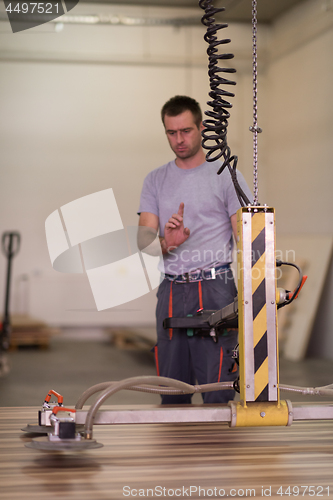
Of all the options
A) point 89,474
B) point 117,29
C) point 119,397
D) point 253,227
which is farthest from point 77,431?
point 117,29

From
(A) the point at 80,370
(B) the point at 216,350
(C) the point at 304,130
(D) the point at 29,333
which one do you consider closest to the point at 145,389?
(B) the point at 216,350

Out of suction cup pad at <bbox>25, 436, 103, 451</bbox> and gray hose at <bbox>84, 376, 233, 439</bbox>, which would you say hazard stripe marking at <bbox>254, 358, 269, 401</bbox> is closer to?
gray hose at <bbox>84, 376, 233, 439</bbox>

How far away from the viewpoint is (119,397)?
3797mm

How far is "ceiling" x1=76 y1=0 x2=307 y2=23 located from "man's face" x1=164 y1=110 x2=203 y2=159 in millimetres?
4578

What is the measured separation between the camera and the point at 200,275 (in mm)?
1828

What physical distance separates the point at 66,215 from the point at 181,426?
552 cm

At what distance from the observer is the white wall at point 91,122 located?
6273mm

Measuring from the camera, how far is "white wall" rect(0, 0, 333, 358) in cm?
627

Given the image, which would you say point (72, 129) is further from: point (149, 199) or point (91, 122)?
point (149, 199)

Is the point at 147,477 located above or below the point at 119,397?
above

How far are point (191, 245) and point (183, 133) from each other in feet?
1.33

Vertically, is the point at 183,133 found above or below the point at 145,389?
above

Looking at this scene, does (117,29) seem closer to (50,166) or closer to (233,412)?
(50,166)

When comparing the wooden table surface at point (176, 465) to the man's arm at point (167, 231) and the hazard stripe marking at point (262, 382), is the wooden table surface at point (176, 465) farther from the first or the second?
the man's arm at point (167, 231)
